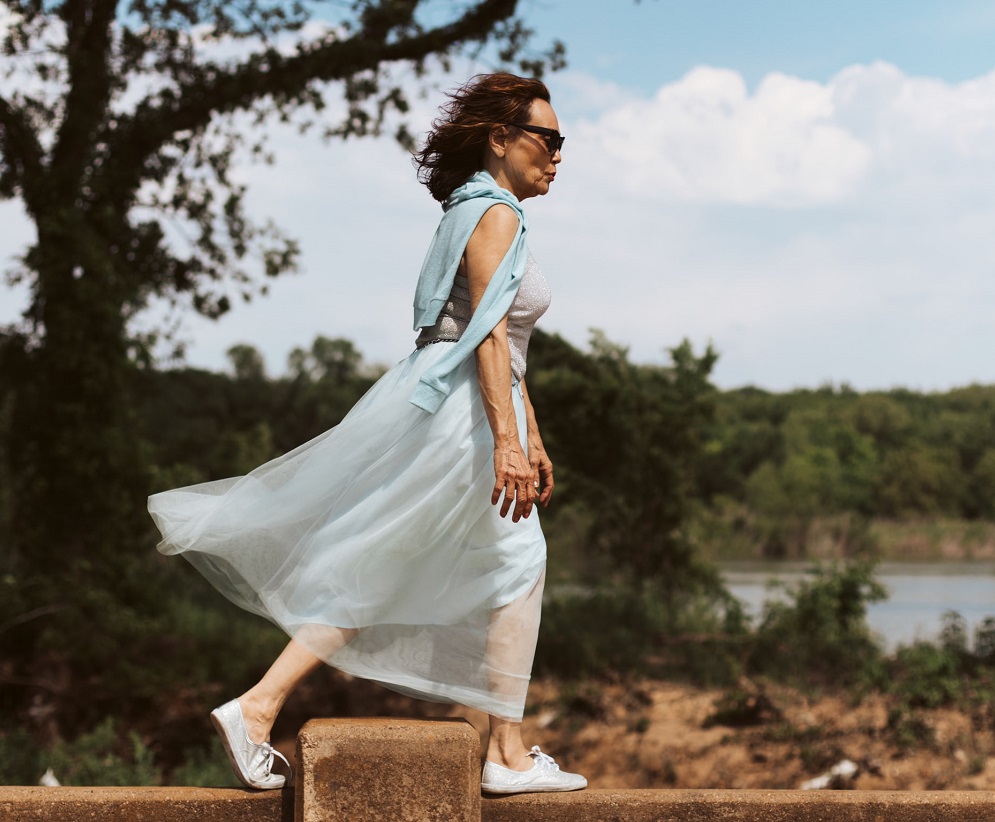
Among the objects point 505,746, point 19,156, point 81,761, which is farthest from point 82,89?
point 505,746

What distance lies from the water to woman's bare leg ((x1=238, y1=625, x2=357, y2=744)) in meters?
8.49

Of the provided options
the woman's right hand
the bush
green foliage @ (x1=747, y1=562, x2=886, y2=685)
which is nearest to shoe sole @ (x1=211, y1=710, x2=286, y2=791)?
the woman's right hand

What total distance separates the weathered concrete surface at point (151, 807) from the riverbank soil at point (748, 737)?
506 cm

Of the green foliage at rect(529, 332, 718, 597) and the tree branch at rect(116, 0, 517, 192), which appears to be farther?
the green foliage at rect(529, 332, 718, 597)

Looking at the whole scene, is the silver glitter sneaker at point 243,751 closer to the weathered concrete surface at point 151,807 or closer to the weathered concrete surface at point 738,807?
the weathered concrete surface at point 151,807

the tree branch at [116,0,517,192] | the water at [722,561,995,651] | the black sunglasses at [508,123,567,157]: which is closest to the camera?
the black sunglasses at [508,123,567,157]

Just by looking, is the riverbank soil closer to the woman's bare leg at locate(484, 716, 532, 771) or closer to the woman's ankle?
the woman's bare leg at locate(484, 716, 532, 771)

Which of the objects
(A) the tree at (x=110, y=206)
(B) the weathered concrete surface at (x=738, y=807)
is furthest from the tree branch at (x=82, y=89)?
(B) the weathered concrete surface at (x=738, y=807)

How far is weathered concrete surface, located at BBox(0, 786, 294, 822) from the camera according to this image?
312 centimetres

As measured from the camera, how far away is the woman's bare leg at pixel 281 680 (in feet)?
10.2

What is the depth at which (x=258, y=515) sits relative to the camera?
134 inches

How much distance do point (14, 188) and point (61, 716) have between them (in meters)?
4.61

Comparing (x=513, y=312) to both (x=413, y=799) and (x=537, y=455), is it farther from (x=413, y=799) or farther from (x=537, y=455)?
(x=413, y=799)

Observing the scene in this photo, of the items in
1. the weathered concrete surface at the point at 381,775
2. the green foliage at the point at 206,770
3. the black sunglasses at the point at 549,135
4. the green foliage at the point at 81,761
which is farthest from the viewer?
the green foliage at the point at 206,770
